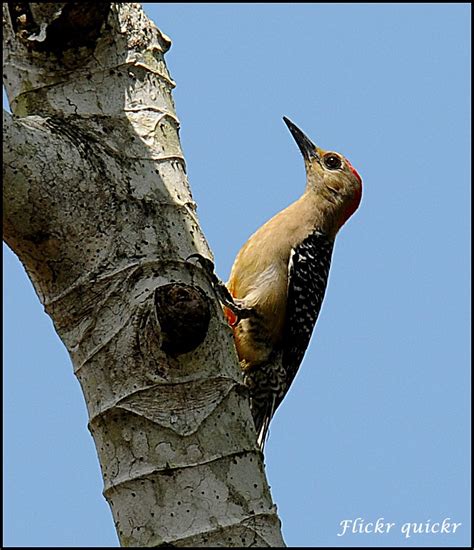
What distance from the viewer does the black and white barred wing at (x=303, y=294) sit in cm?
583

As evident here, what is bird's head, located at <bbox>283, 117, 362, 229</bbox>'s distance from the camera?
264 inches

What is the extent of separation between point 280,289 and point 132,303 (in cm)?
291

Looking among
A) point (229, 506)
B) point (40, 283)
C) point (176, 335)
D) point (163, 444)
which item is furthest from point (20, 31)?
point (229, 506)

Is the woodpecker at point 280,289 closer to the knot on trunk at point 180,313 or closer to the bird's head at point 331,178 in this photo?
the bird's head at point 331,178

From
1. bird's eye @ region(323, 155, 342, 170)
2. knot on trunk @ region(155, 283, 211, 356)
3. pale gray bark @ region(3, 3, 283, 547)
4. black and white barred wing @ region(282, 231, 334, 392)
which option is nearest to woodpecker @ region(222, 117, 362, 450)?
black and white barred wing @ region(282, 231, 334, 392)

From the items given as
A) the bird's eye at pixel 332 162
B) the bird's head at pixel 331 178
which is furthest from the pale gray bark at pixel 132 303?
the bird's eye at pixel 332 162

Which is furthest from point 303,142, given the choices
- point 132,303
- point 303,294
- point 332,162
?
point 132,303

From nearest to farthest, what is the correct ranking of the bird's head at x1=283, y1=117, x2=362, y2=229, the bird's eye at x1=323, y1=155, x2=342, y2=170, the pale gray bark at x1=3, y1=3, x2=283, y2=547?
the pale gray bark at x1=3, y1=3, x2=283, y2=547 → the bird's head at x1=283, y1=117, x2=362, y2=229 → the bird's eye at x1=323, y1=155, x2=342, y2=170

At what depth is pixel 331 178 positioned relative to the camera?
680cm

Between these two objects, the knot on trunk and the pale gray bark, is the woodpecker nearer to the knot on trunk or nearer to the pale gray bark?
the pale gray bark

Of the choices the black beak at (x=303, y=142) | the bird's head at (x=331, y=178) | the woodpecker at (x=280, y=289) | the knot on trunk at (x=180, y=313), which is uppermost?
the black beak at (x=303, y=142)

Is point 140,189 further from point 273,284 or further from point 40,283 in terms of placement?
point 273,284

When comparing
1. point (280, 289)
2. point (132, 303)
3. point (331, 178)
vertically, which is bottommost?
point (132, 303)

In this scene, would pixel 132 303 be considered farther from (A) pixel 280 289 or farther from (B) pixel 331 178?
(B) pixel 331 178
